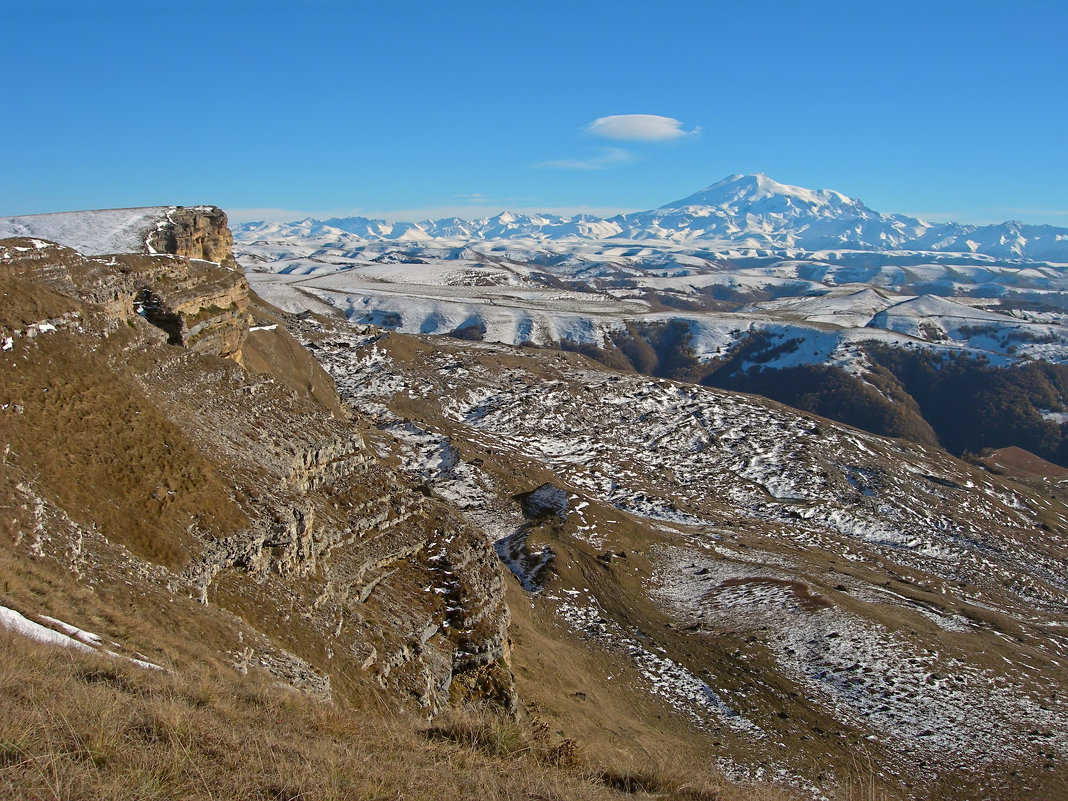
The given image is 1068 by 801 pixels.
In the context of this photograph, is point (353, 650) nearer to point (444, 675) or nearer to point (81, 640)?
point (444, 675)

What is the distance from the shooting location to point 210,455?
1750 centimetres

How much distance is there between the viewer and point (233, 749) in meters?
6.59

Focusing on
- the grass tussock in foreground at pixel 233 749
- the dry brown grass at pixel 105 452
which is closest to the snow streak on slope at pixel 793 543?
the grass tussock in foreground at pixel 233 749

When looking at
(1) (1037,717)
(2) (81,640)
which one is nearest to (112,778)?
(2) (81,640)

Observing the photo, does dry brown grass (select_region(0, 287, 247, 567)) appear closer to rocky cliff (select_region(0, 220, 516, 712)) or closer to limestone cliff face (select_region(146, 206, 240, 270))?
rocky cliff (select_region(0, 220, 516, 712))

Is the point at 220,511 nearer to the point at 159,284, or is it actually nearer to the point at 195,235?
the point at 159,284

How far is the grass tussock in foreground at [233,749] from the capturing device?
18.4ft

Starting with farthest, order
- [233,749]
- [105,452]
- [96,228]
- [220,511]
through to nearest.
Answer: [96,228] < [220,511] < [105,452] < [233,749]

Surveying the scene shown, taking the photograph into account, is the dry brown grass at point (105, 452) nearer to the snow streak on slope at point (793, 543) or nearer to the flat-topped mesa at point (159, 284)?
the flat-topped mesa at point (159, 284)

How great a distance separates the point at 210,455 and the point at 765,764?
21.2 m

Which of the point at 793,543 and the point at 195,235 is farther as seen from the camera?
the point at 195,235

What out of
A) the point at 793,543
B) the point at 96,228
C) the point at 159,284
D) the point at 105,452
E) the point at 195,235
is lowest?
the point at 793,543

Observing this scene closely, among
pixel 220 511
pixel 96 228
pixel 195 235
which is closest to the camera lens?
pixel 220 511

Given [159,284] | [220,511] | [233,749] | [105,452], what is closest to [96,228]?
[159,284]
